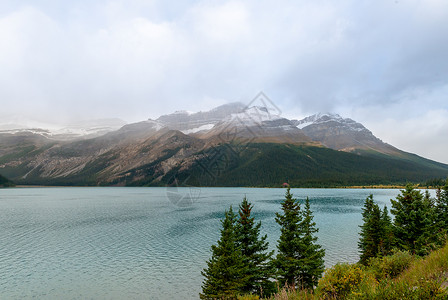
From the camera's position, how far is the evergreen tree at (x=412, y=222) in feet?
101

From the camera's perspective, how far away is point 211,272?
23844 millimetres

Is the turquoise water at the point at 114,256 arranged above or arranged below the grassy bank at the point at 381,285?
below

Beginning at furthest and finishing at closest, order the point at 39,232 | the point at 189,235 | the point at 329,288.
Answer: the point at 39,232 < the point at 189,235 < the point at 329,288

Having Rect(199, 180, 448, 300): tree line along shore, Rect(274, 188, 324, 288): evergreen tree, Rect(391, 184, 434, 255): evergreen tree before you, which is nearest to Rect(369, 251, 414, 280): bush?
Rect(199, 180, 448, 300): tree line along shore

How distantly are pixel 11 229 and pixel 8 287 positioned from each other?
156 feet

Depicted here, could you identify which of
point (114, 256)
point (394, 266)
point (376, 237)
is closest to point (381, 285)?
point (394, 266)

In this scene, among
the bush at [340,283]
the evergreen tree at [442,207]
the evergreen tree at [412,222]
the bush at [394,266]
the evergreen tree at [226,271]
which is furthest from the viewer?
the evergreen tree at [442,207]

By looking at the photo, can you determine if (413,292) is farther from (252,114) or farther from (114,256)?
(252,114)

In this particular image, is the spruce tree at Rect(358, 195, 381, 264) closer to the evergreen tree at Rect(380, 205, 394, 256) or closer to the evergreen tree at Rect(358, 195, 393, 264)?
the evergreen tree at Rect(358, 195, 393, 264)

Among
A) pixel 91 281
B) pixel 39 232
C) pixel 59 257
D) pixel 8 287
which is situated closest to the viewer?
pixel 8 287

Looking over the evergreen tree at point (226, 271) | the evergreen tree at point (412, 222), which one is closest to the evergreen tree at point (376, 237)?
the evergreen tree at point (412, 222)

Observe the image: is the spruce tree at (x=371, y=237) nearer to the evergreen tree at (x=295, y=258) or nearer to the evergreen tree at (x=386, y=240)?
the evergreen tree at (x=386, y=240)

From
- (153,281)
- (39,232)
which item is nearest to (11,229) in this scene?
(39,232)

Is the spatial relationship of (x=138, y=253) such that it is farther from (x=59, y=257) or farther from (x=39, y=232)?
(x=39, y=232)
